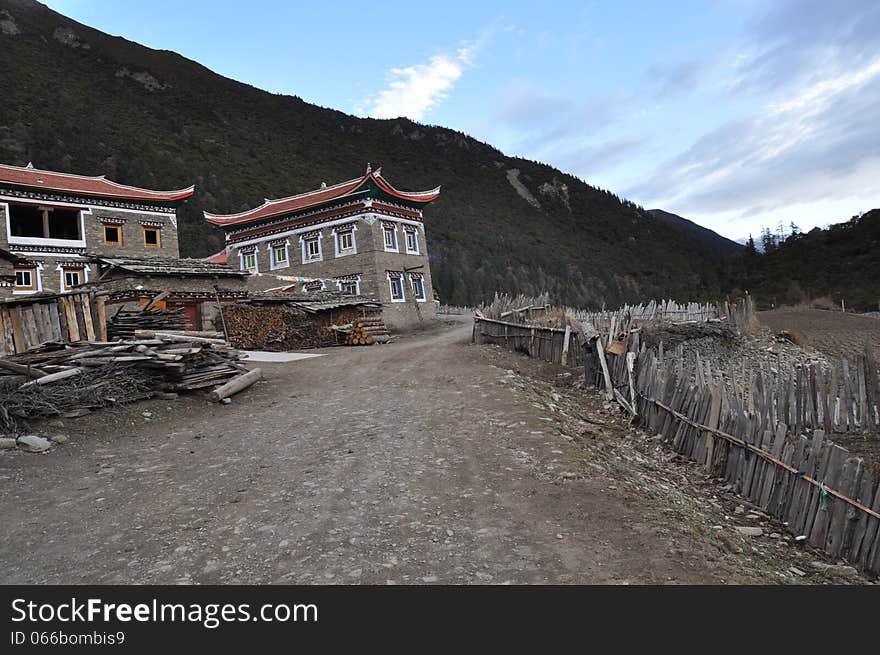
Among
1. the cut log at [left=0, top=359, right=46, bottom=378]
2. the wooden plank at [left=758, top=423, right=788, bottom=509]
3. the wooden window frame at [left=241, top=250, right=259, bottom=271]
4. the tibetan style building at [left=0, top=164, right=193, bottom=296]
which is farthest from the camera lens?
the wooden window frame at [left=241, top=250, right=259, bottom=271]

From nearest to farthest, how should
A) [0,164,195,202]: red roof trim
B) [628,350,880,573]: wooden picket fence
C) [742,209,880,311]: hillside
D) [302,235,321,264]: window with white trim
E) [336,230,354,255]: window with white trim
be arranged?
[628,350,880,573]: wooden picket fence → [0,164,195,202]: red roof trim → [336,230,354,255]: window with white trim → [302,235,321,264]: window with white trim → [742,209,880,311]: hillside

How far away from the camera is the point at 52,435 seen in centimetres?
759

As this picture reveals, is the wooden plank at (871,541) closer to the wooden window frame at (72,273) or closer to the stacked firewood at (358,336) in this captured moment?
the stacked firewood at (358,336)

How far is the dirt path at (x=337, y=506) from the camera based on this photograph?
3.97 metres

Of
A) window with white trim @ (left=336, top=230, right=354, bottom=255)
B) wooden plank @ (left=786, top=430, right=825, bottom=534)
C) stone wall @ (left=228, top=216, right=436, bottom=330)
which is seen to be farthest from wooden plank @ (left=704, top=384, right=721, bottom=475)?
window with white trim @ (left=336, top=230, right=354, bottom=255)

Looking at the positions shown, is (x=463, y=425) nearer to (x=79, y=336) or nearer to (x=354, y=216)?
(x=79, y=336)

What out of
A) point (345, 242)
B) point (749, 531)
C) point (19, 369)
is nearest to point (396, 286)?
point (345, 242)

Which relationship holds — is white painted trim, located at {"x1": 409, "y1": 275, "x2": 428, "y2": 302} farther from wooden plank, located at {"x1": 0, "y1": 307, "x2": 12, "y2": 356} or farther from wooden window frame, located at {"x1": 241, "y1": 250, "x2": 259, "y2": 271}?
wooden plank, located at {"x1": 0, "y1": 307, "x2": 12, "y2": 356}

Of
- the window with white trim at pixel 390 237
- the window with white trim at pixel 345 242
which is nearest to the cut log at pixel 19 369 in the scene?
the window with white trim at pixel 345 242

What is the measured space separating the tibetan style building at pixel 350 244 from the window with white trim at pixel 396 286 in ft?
0.18

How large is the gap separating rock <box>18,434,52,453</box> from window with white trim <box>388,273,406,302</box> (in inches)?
888

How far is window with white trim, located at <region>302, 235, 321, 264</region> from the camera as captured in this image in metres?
30.7

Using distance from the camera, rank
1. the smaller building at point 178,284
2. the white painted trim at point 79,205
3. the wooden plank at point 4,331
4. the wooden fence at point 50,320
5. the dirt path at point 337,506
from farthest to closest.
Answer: the white painted trim at point 79,205
the smaller building at point 178,284
the wooden fence at point 50,320
the wooden plank at point 4,331
the dirt path at point 337,506

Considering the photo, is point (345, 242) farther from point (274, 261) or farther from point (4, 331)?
point (4, 331)
